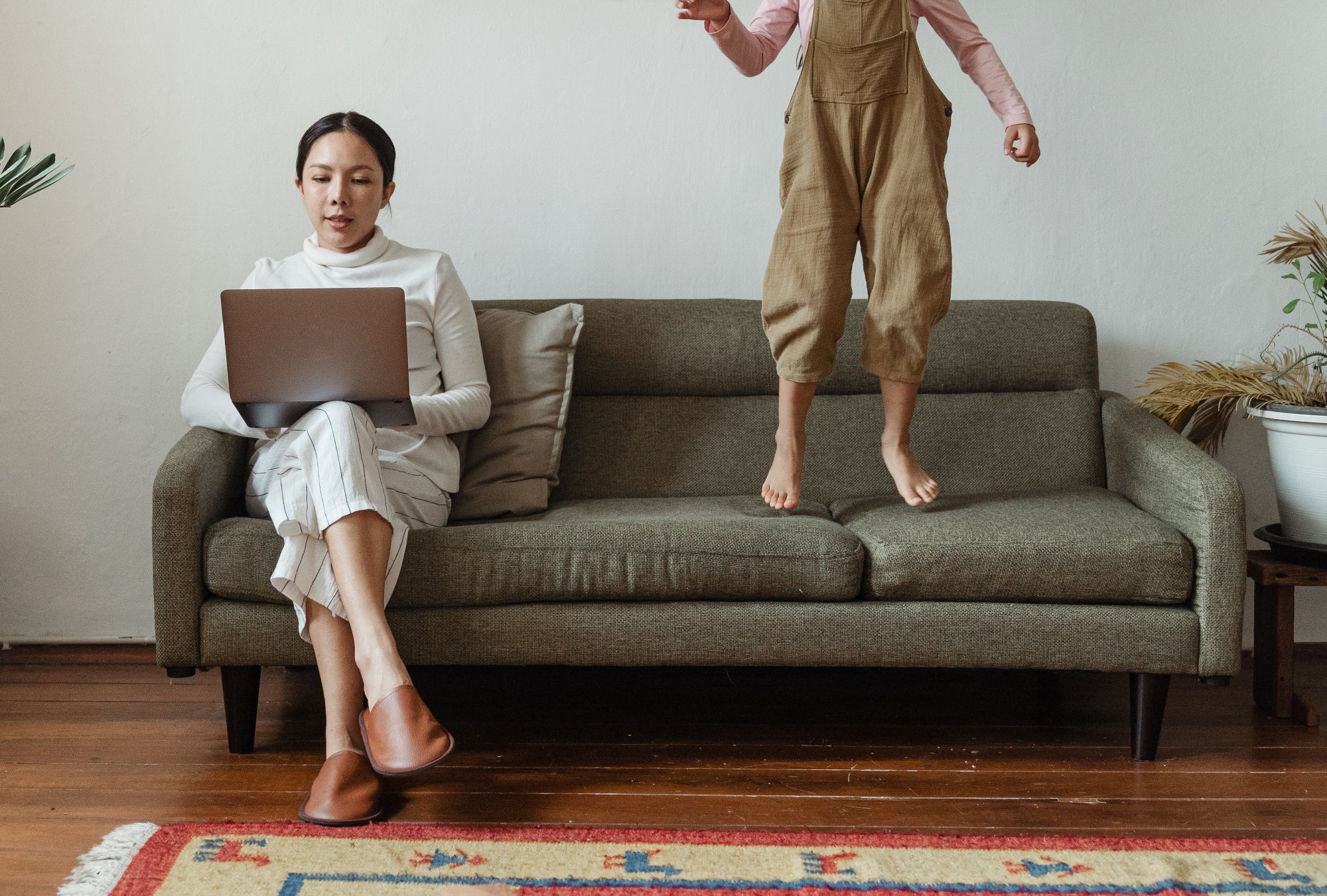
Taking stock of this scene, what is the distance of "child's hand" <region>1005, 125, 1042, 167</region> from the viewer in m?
1.89

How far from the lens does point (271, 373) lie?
160 centimetres

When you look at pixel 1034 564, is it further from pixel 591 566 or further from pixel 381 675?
pixel 381 675

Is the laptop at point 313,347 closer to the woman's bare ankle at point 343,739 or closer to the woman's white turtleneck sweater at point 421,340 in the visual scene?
the woman's white turtleneck sweater at point 421,340

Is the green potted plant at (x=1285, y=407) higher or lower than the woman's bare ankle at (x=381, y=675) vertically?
higher

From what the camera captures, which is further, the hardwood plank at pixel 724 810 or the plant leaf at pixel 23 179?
the plant leaf at pixel 23 179

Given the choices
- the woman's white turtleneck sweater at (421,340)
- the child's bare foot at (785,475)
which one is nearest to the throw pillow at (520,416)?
the woman's white turtleneck sweater at (421,340)

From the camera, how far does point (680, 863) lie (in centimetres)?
136

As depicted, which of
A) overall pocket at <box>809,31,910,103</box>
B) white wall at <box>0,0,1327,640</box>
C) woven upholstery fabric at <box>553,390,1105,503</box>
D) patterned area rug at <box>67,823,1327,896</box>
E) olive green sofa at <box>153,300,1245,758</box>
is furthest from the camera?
white wall at <box>0,0,1327,640</box>

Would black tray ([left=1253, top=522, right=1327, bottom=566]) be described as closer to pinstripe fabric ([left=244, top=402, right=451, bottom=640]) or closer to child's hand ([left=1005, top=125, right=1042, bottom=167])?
child's hand ([left=1005, top=125, right=1042, bottom=167])

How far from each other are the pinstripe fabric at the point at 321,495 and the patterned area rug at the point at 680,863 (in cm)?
34

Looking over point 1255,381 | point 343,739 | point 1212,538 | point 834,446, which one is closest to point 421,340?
point 343,739

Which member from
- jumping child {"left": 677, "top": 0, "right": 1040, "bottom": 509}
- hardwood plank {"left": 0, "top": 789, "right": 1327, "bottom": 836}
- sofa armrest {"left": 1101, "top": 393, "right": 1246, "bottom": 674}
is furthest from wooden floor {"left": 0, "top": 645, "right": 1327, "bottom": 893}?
jumping child {"left": 677, "top": 0, "right": 1040, "bottom": 509}

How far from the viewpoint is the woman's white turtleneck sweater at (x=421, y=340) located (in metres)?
1.86

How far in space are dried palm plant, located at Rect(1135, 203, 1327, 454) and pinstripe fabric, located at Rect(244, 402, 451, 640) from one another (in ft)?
4.95
